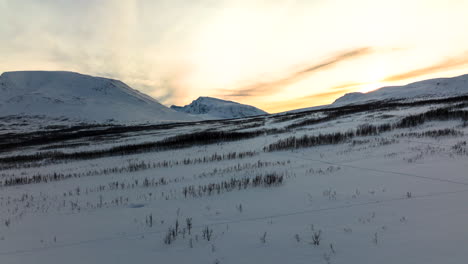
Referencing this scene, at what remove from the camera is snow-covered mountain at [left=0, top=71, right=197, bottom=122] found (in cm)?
14200

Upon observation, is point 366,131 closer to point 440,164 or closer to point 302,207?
point 440,164

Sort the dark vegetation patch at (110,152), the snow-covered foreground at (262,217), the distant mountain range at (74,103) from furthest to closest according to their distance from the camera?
the distant mountain range at (74,103)
the dark vegetation patch at (110,152)
the snow-covered foreground at (262,217)

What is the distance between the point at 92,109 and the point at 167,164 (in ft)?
533

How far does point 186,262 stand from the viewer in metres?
3.66

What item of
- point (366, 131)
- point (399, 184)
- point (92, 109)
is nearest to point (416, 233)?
point (399, 184)

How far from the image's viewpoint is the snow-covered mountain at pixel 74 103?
466ft

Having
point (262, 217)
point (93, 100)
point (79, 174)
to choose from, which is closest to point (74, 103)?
point (93, 100)

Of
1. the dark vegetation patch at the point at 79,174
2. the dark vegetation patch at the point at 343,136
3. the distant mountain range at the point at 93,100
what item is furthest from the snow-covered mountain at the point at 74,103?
the dark vegetation patch at the point at 343,136

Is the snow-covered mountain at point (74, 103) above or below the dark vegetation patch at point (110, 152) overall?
above

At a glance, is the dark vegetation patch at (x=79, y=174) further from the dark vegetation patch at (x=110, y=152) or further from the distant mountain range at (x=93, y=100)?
the distant mountain range at (x=93, y=100)

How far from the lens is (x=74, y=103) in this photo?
16075 cm

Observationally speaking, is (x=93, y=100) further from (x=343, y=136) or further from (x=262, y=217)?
(x=262, y=217)

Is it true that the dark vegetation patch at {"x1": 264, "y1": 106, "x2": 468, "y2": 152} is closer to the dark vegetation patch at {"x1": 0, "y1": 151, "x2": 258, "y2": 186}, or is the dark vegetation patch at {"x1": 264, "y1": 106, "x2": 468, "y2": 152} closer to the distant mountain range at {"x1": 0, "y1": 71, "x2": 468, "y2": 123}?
the dark vegetation patch at {"x1": 0, "y1": 151, "x2": 258, "y2": 186}

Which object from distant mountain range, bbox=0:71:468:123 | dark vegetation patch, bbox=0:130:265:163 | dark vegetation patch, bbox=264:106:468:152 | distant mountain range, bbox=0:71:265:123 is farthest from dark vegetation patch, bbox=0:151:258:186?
distant mountain range, bbox=0:71:265:123
